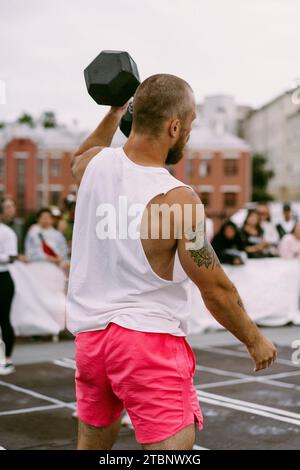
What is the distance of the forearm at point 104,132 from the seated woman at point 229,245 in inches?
319

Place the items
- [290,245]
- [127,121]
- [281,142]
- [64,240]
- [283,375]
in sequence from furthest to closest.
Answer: [281,142], [290,245], [64,240], [283,375], [127,121]

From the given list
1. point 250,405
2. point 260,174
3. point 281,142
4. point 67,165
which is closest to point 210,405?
point 250,405

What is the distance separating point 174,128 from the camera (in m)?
2.69

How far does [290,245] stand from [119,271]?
30.9 ft

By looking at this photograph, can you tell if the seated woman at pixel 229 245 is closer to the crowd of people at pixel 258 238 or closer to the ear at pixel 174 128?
the crowd of people at pixel 258 238

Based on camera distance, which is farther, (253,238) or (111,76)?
(253,238)

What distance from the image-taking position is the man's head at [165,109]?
8.64 ft

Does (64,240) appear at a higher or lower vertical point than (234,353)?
higher

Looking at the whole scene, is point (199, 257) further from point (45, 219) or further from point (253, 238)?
point (253, 238)

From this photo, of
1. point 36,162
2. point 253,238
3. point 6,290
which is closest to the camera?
point 6,290
